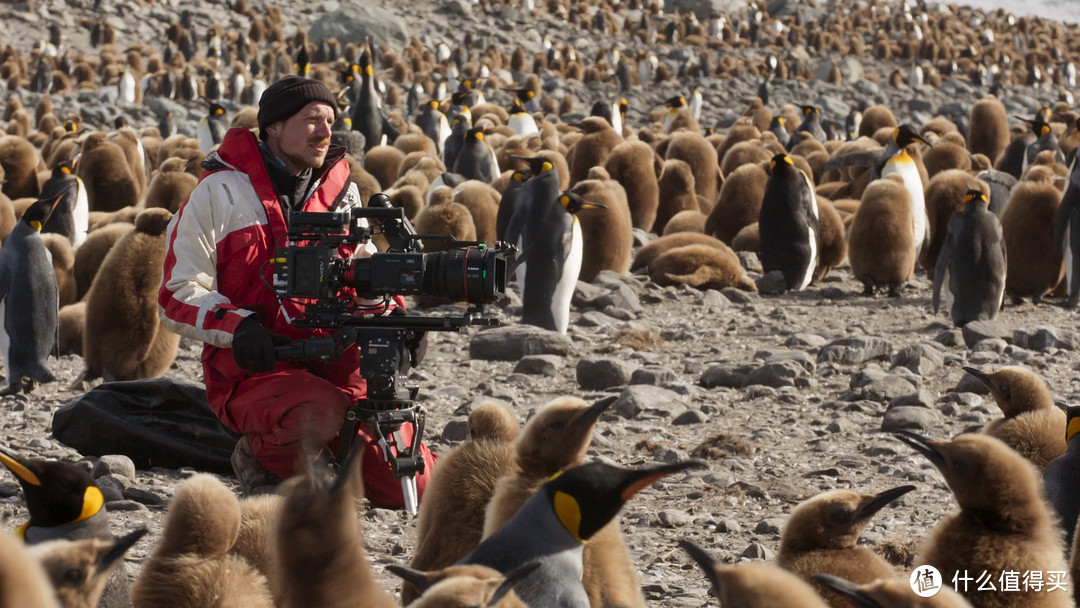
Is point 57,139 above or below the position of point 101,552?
below

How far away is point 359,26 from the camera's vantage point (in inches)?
1120

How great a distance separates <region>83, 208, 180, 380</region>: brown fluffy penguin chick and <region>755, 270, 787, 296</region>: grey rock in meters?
3.90

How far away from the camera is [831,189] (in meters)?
10.8

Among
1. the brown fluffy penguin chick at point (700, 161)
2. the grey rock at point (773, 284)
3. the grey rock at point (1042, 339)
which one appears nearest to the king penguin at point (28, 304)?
the grey rock at point (773, 284)

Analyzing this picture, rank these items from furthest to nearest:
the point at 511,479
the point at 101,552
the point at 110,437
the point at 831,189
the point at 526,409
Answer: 1. the point at 831,189
2. the point at 526,409
3. the point at 110,437
4. the point at 511,479
5. the point at 101,552

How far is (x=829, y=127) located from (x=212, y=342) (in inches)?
765

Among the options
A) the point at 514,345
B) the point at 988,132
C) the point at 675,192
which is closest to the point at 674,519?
the point at 514,345

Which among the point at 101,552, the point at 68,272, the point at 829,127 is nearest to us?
the point at 101,552

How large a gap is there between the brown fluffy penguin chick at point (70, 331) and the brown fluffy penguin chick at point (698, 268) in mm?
3359

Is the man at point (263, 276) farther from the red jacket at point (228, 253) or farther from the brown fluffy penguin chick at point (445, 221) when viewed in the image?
the brown fluffy penguin chick at point (445, 221)

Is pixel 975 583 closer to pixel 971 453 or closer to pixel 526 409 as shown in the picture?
pixel 971 453

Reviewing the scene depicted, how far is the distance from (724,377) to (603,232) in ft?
8.26

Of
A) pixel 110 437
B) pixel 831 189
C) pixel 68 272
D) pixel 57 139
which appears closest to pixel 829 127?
pixel 831 189

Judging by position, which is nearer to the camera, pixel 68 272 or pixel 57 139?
pixel 68 272
